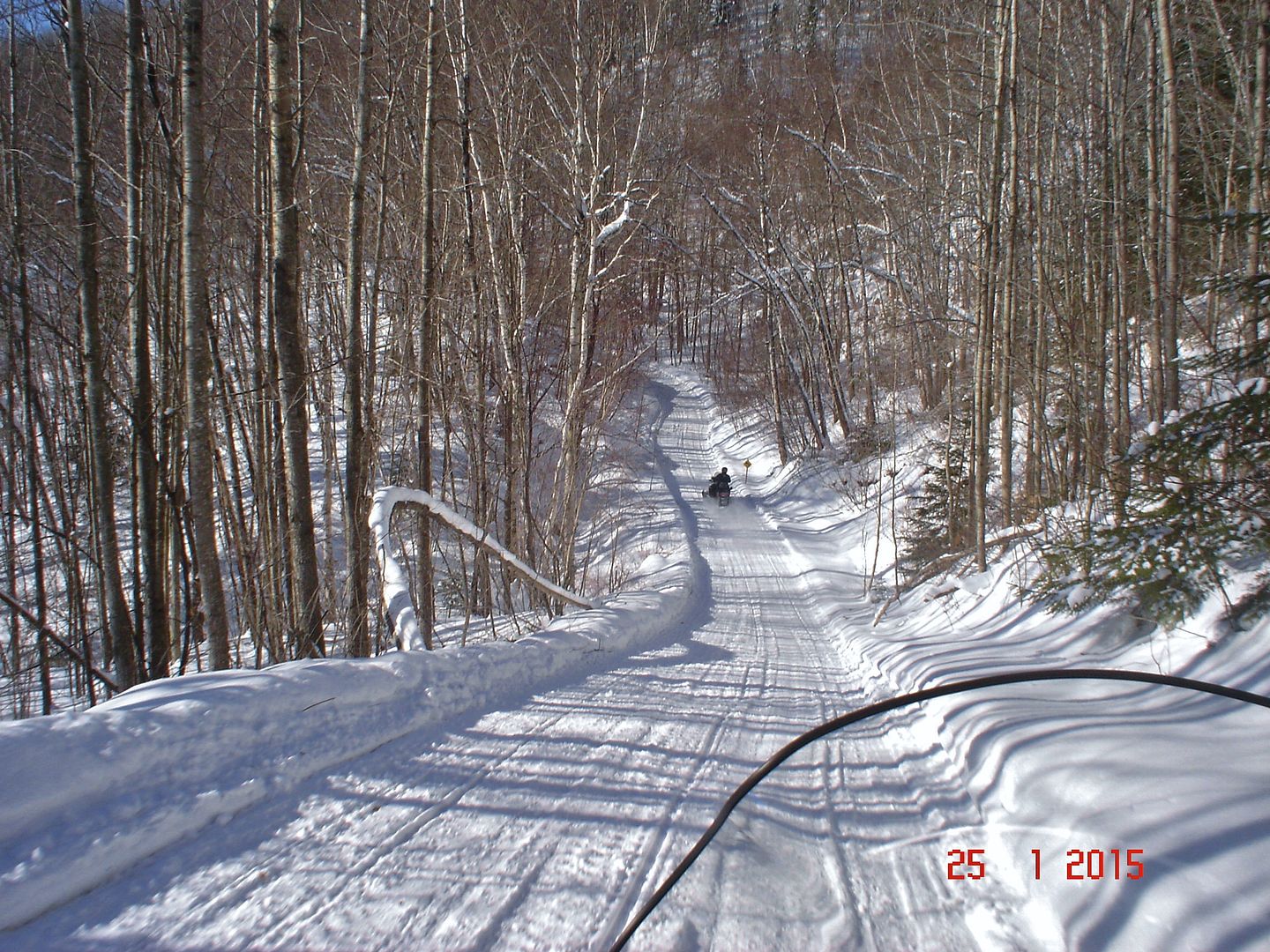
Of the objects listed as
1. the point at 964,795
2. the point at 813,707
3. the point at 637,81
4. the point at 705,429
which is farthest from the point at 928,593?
the point at 705,429

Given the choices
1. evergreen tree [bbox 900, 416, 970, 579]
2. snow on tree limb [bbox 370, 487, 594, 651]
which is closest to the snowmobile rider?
evergreen tree [bbox 900, 416, 970, 579]

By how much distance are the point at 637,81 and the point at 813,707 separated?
1170 cm

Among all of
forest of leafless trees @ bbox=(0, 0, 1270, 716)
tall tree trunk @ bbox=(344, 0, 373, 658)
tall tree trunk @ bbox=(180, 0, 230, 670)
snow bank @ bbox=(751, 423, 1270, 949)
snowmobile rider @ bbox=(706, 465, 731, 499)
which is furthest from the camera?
snowmobile rider @ bbox=(706, 465, 731, 499)

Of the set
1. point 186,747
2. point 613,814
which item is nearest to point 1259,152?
point 613,814

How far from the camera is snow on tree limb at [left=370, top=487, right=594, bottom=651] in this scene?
15.4 feet

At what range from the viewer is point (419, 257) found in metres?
10.2

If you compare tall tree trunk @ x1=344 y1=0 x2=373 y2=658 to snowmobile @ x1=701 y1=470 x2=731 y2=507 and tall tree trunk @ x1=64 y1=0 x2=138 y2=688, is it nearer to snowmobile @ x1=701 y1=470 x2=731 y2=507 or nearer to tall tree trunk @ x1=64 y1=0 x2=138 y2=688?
tall tree trunk @ x1=64 y1=0 x2=138 y2=688

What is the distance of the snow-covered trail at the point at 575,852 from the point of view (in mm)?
2008

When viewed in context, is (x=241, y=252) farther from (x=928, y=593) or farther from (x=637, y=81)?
(x=928, y=593)

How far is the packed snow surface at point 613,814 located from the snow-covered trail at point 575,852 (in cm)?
1

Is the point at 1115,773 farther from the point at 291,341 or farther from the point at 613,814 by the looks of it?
the point at 291,341

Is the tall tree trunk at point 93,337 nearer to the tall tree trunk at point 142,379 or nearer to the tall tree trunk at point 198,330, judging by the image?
the tall tree trunk at point 142,379
